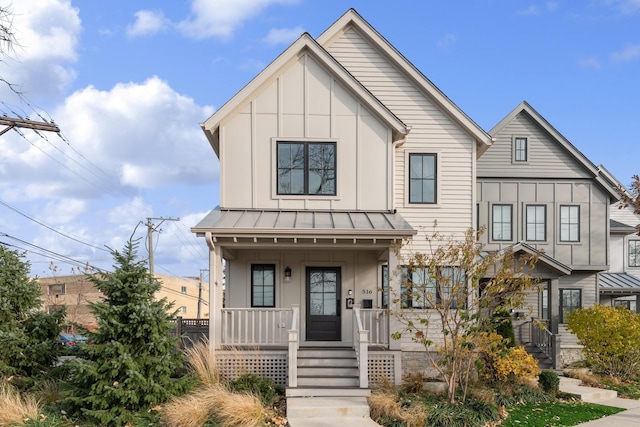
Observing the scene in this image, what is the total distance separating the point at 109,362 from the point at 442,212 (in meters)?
9.56

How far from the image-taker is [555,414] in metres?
11.8

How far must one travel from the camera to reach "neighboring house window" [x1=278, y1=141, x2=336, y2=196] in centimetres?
1481

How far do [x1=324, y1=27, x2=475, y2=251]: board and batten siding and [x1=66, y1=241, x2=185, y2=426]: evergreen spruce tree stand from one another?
756 centimetres

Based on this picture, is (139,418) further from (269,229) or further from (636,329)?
(636,329)

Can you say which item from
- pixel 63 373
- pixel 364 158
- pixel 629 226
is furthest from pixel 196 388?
pixel 629 226

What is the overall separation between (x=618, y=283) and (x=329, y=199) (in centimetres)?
1488

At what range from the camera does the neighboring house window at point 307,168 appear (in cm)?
1481

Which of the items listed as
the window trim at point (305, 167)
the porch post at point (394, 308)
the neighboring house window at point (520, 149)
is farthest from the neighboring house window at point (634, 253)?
the window trim at point (305, 167)

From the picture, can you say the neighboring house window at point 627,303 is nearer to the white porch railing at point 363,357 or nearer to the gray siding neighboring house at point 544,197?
the gray siding neighboring house at point 544,197

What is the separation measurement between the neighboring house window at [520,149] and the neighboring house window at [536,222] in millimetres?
1820

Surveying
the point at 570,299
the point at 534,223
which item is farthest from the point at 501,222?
the point at 570,299

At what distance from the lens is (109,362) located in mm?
10281

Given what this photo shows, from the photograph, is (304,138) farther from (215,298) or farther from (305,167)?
(215,298)

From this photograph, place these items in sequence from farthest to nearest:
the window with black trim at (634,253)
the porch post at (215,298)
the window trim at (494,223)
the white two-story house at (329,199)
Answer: the window with black trim at (634,253), the window trim at (494,223), the white two-story house at (329,199), the porch post at (215,298)
